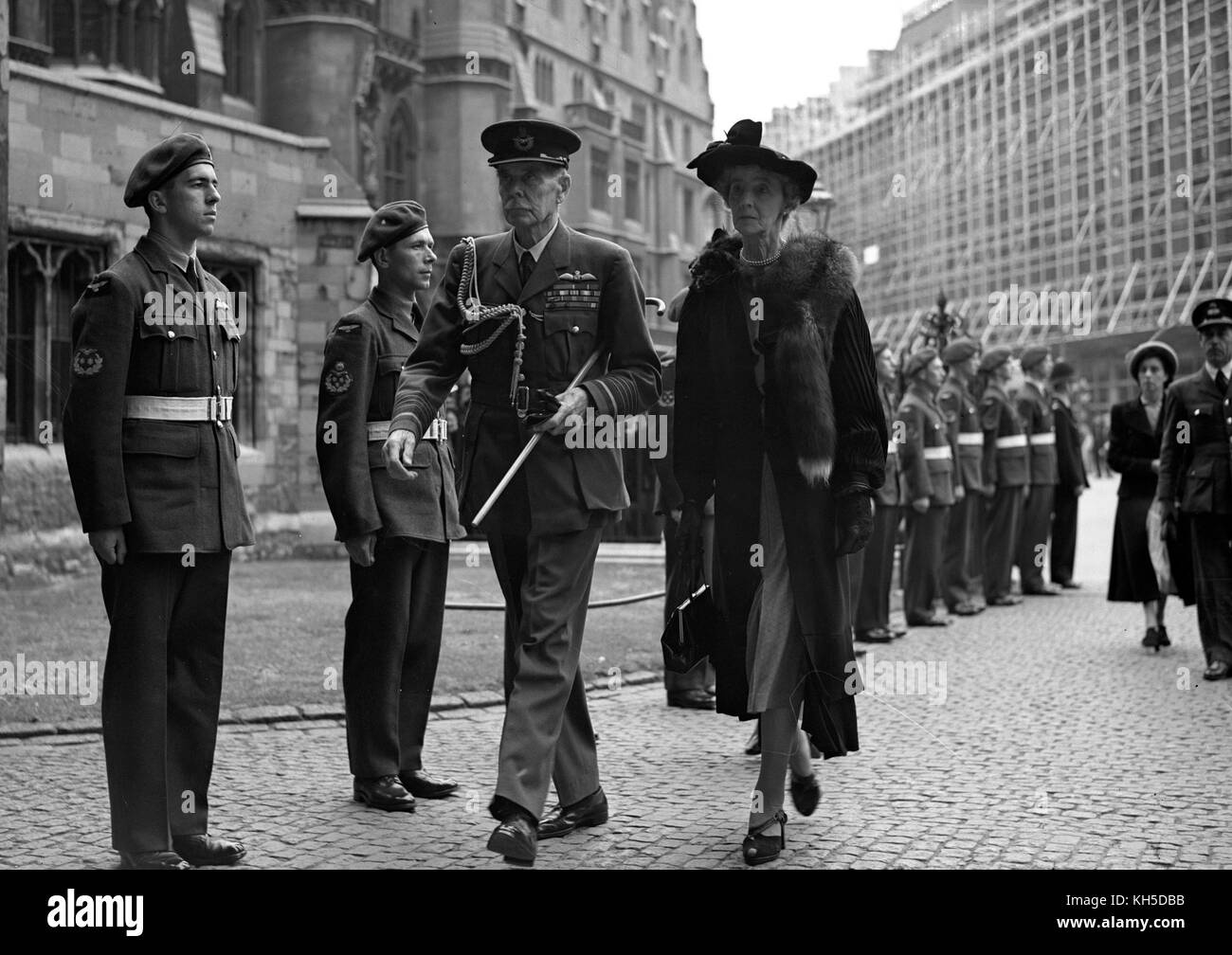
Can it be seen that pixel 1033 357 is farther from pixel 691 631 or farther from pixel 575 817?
pixel 575 817

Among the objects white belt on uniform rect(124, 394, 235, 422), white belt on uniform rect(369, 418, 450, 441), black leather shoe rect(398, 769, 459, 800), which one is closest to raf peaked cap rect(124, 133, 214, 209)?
white belt on uniform rect(124, 394, 235, 422)

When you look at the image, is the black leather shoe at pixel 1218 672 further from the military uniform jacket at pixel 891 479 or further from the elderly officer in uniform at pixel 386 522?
the elderly officer in uniform at pixel 386 522

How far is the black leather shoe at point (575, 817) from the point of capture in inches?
210

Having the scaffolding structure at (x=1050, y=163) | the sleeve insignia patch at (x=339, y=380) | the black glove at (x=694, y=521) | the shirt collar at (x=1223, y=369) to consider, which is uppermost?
the scaffolding structure at (x=1050, y=163)

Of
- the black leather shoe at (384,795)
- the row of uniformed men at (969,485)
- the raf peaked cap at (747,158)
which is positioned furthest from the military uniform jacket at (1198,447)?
the black leather shoe at (384,795)

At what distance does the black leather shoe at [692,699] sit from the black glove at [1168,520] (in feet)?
11.1

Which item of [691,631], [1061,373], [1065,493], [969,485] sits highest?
[1061,373]

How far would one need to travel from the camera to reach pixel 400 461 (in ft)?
16.7

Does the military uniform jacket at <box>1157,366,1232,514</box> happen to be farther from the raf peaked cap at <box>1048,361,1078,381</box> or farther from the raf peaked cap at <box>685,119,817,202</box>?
the raf peaked cap at <box>1048,361,1078,381</box>

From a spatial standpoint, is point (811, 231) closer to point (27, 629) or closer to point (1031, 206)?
point (27, 629)

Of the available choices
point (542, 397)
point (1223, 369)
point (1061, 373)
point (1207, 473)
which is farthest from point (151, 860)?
point (1061, 373)

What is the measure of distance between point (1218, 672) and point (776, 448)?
5375 millimetres

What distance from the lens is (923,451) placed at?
1252 cm
